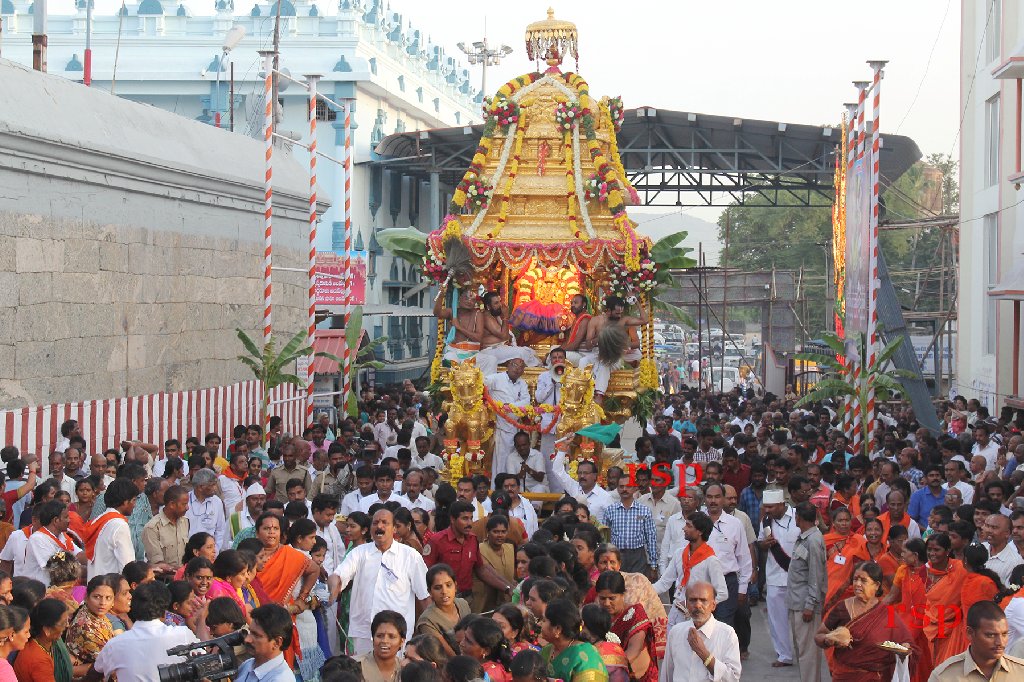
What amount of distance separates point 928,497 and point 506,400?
5329 mm

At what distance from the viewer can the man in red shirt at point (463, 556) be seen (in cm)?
981

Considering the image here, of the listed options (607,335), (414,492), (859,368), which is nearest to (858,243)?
(859,368)

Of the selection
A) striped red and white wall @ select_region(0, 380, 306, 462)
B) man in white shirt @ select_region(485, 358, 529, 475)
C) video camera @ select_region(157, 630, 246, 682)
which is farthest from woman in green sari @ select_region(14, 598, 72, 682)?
man in white shirt @ select_region(485, 358, 529, 475)

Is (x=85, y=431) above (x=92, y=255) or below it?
below

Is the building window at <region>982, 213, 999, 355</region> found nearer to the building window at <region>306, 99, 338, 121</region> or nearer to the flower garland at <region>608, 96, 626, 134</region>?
the flower garland at <region>608, 96, 626, 134</region>

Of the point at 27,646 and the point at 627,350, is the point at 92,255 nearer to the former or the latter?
the point at 627,350

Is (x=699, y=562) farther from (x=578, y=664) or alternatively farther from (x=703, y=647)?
(x=578, y=664)

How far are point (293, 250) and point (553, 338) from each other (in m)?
7.30

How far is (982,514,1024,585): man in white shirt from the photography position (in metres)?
9.57

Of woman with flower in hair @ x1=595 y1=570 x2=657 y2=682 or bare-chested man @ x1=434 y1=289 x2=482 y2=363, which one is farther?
bare-chested man @ x1=434 y1=289 x2=482 y2=363

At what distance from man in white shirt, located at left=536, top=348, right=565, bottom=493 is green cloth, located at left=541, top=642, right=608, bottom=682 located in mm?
9273

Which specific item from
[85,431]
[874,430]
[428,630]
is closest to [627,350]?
[874,430]

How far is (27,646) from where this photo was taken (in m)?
7.07

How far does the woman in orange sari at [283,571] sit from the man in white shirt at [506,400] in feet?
24.5
